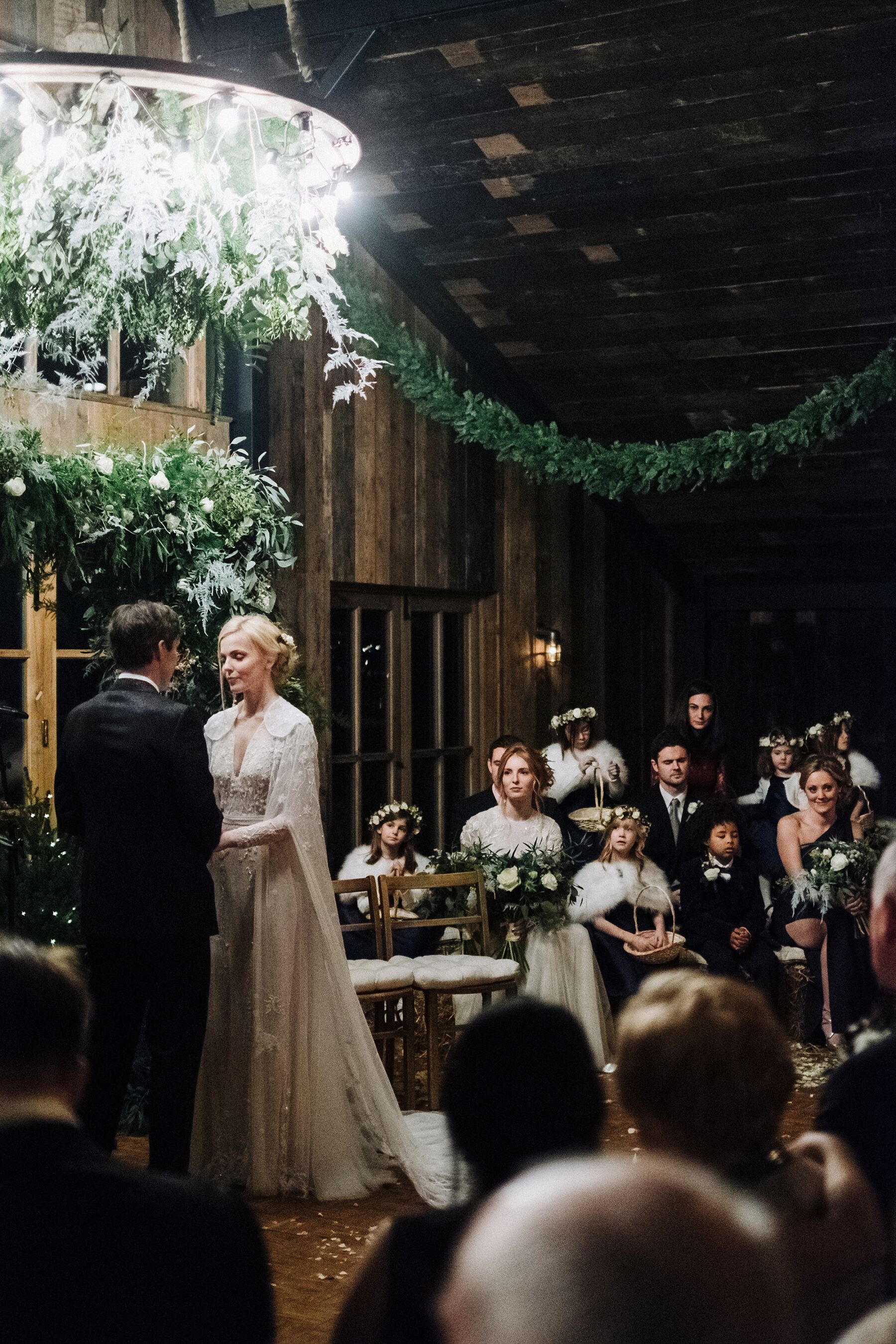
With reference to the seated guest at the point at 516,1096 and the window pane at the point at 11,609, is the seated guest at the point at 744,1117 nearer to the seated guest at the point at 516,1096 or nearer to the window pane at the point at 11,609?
the seated guest at the point at 516,1096

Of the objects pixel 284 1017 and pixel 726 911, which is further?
pixel 726 911

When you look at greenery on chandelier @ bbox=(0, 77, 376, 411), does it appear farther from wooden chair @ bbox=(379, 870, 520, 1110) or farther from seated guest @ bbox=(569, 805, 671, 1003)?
seated guest @ bbox=(569, 805, 671, 1003)

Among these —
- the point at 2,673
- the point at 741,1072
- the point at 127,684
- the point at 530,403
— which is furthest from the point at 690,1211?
the point at 530,403

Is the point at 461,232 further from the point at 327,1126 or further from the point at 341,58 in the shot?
the point at 327,1126

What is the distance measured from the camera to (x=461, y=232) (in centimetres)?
721

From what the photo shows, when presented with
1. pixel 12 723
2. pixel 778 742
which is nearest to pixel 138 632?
pixel 12 723

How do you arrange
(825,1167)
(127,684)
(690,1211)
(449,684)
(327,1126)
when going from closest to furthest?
(690,1211)
(825,1167)
(127,684)
(327,1126)
(449,684)

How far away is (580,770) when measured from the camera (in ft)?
25.8

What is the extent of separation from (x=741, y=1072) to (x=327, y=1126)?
10.4 ft

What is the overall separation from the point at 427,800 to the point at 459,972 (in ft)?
8.50

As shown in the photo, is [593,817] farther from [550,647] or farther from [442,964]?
[550,647]

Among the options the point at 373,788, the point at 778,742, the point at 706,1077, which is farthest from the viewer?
the point at 778,742

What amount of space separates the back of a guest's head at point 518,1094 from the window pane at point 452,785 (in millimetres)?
6490

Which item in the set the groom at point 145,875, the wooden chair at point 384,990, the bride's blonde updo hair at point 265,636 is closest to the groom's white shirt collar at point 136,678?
the groom at point 145,875
